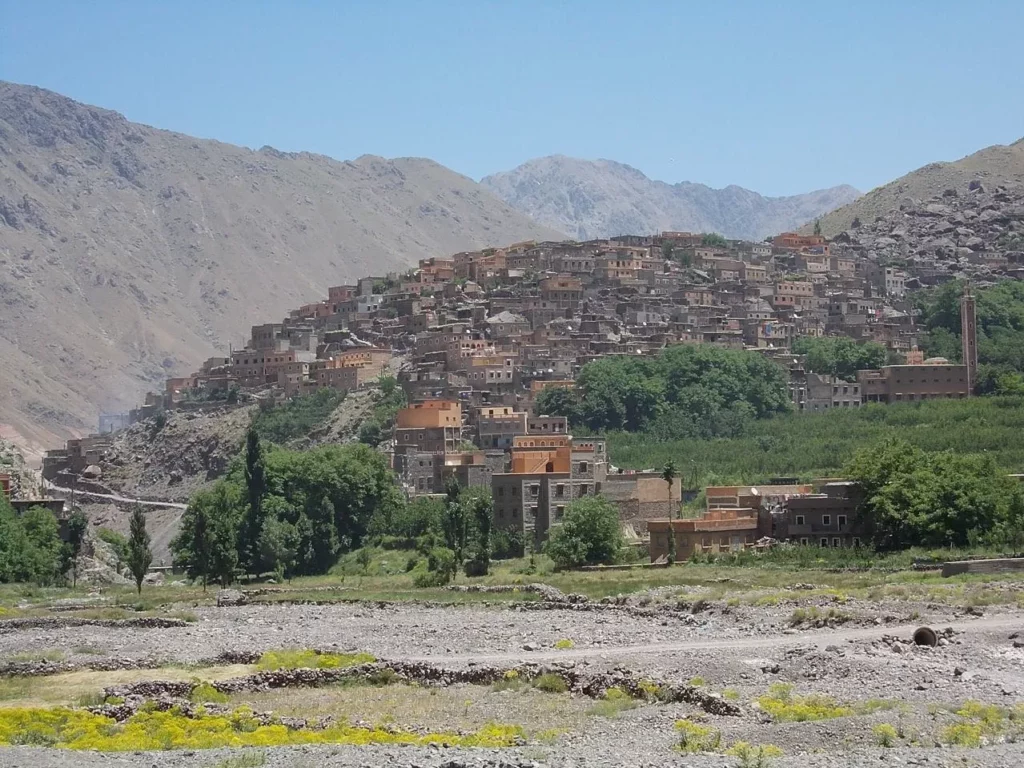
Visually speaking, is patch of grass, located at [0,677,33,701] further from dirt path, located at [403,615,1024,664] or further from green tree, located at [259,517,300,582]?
green tree, located at [259,517,300,582]

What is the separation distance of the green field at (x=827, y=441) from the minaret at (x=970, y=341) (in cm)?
477

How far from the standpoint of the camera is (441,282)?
12688cm

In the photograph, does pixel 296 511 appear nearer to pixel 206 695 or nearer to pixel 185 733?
pixel 206 695

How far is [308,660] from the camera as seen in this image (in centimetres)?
3572

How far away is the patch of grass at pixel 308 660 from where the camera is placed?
3484cm

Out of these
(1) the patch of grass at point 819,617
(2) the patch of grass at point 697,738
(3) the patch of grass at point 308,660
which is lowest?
(2) the patch of grass at point 697,738

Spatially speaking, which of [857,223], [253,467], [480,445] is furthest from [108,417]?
[253,467]

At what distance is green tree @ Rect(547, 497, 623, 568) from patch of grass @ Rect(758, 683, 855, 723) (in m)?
27.5

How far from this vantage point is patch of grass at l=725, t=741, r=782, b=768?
2402 centimetres

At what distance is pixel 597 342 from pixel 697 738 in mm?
81260

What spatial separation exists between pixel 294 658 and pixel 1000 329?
3112 inches

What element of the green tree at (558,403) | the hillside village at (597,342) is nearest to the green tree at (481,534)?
the hillside village at (597,342)

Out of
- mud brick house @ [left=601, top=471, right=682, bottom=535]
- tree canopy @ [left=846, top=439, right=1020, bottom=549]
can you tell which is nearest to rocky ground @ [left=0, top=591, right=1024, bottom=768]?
tree canopy @ [left=846, top=439, right=1020, bottom=549]

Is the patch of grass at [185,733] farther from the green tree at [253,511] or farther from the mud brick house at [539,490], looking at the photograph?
the green tree at [253,511]
